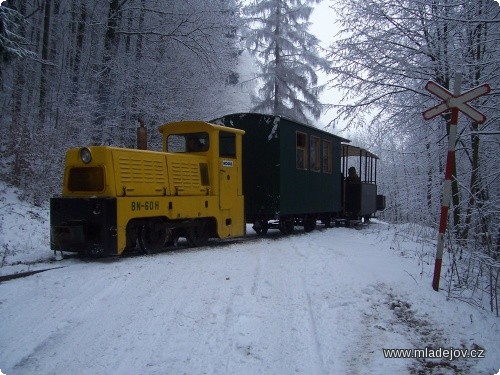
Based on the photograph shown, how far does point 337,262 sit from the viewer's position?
8.02m

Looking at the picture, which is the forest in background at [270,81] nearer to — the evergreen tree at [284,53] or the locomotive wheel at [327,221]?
the evergreen tree at [284,53]

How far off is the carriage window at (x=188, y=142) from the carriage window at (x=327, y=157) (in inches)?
224

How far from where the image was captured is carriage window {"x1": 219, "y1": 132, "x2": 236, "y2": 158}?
1105 centimetres

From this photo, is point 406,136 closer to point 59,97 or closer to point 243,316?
point 243,316

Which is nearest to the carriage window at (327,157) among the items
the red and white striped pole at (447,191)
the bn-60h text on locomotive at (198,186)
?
the bn-60h text on locomotive at (198,186)

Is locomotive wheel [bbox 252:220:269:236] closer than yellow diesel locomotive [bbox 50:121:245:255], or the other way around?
yellow diesel locomotive [bbox 50:121:245:255]

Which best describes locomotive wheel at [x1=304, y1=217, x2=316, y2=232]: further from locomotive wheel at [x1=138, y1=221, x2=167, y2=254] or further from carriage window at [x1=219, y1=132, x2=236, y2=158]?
locomotive wheel at [x1=138, y1=221, x2=167, y2=254]

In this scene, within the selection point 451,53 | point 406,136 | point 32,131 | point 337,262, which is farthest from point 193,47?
point 337,262

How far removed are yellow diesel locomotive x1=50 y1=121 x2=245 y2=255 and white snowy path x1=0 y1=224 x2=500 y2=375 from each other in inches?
33.5

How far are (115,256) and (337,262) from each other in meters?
4.17

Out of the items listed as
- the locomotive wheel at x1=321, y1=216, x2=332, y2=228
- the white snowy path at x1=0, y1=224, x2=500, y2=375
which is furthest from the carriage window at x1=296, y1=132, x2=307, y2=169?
the white snowy path at x1=0, y1=224, x2=500, y2=375

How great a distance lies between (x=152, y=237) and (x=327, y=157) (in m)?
8.01

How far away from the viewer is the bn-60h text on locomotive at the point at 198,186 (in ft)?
26.6

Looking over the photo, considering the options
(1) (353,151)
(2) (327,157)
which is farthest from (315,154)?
(1) (353,151)
